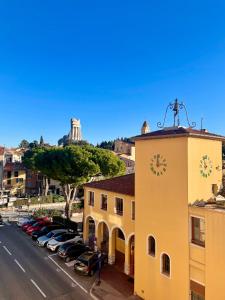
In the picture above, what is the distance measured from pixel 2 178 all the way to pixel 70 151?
118 feet

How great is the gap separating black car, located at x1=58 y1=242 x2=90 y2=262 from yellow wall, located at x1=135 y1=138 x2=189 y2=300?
25.8ft

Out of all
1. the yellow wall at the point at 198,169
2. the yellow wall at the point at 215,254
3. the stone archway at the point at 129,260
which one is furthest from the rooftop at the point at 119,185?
the yellow wall at the point at 215,254

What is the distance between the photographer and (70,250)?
79.2ft

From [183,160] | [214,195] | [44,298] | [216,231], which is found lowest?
[44,298]

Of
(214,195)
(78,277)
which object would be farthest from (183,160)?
(78,277)

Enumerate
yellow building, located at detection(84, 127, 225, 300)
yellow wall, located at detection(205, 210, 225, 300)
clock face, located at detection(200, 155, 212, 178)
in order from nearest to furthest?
yellow wall, located at detection(205, 210, 225, 300)
yellow building, located at detection(84, 127, 225, 300)
clock face, located at detection(200, 155, 212, 178)

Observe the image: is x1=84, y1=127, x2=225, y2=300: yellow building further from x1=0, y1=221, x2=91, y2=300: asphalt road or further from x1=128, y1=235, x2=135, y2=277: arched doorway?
x1=0, y1=221, x2=91, y2=300: asphalt road

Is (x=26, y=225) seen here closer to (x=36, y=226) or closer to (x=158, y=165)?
(x=36, y=226)

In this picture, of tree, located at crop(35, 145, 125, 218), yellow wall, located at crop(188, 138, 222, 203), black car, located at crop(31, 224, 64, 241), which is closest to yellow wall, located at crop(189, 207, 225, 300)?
yellow wall, located at crop(188, 138, 222, 203)

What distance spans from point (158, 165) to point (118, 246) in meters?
12.7

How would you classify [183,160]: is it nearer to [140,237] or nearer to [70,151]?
[140,237]

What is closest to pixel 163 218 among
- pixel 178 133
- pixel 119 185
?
pixel 178 133

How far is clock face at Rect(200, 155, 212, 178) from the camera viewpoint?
52.4 ft

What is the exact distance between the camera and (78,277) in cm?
2095
